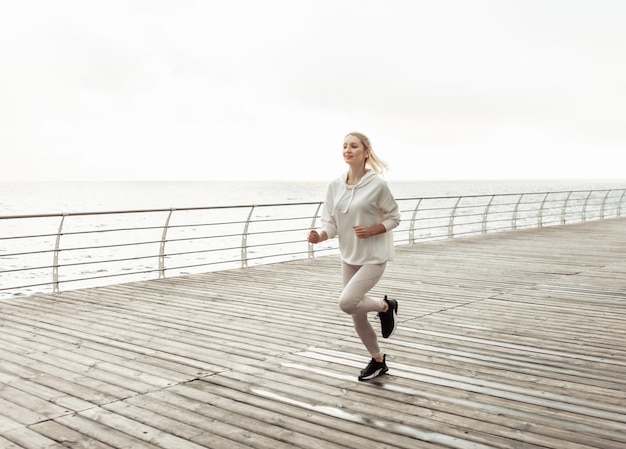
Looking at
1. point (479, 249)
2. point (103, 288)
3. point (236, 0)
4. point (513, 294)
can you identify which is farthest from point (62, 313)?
point (236, 0)

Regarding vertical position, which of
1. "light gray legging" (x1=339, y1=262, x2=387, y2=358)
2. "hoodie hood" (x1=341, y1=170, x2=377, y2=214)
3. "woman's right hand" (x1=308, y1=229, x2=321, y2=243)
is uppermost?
"hoodie hood" (x1=341, y1=170, x2=377, y2=214)

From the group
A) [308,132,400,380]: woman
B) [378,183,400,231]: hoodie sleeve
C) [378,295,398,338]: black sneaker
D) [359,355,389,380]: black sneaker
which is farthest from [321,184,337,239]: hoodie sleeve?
[359,355,389,380]: black sneaker

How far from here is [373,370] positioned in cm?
404

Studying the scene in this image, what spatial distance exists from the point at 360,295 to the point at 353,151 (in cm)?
86

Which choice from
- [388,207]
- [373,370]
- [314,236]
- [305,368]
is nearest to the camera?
[388,207]

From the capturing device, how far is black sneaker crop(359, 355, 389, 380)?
4008mm

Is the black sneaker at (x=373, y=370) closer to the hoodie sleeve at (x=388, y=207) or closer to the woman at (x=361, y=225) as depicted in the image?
the woman at (x=361, y=225)

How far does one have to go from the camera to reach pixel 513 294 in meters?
7.23

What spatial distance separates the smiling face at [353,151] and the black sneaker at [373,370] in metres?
1.27

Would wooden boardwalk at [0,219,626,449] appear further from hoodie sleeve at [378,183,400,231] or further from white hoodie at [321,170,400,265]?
hoodie sleeve at [378,183,400,231]

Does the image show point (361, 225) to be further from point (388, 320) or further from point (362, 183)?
point (388, 320)

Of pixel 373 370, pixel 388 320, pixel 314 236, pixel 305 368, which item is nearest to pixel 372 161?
pixel 314 236

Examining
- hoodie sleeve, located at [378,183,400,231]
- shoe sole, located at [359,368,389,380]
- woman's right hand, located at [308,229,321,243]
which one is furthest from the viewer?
shoe sole, located at [359,368,389,380]

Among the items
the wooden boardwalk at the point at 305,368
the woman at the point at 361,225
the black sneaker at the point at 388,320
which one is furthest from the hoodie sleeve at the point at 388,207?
the wooden boardwalk at the point at 305,368
